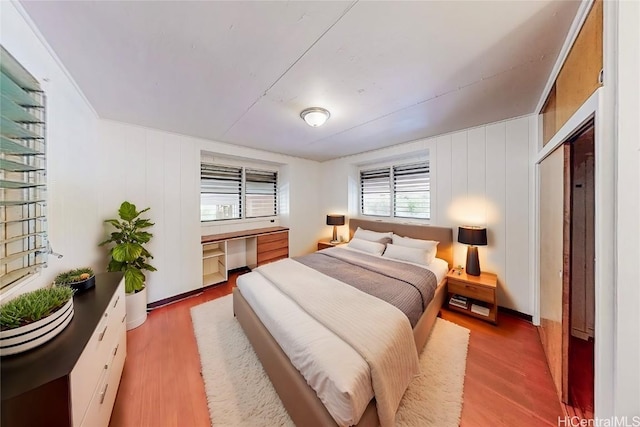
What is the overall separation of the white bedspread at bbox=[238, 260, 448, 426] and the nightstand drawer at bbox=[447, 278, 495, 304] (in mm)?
2101

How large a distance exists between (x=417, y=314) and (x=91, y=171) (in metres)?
3.69

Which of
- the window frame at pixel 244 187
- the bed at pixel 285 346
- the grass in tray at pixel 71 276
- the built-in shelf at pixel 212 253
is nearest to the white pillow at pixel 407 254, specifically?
the bed at pixel 285 346

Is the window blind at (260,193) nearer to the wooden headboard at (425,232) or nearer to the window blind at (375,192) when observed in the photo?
the window blind at (375,192)

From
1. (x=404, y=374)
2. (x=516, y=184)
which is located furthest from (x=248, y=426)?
(x=516, y=184)

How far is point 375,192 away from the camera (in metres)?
4.43

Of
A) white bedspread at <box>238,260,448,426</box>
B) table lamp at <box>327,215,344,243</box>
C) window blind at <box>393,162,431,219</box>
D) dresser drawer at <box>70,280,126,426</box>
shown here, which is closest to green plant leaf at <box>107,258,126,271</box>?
dresser drawer at <box>70,280,126,426</box>

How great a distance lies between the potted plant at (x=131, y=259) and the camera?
237 cm

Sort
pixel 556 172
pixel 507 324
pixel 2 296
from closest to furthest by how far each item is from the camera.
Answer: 1. pixel 2 296
2. pixel 556 172
3. pixel 507 324

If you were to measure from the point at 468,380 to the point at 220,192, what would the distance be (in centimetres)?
431

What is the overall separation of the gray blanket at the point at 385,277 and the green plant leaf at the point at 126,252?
196cm

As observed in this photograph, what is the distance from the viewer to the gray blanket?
196 centimetres

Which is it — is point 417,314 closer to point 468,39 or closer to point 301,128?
point 468,39

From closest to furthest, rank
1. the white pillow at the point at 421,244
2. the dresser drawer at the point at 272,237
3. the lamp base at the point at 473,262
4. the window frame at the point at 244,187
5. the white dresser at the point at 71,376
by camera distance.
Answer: the white dresser at the point at 71,376 < the lamp base at the point at 473,262 < the white pillow at the point at 421,244 < the window frame at the point at 244,187 < the dresser drawer at the point at 272,237

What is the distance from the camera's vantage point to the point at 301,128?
285 cm
